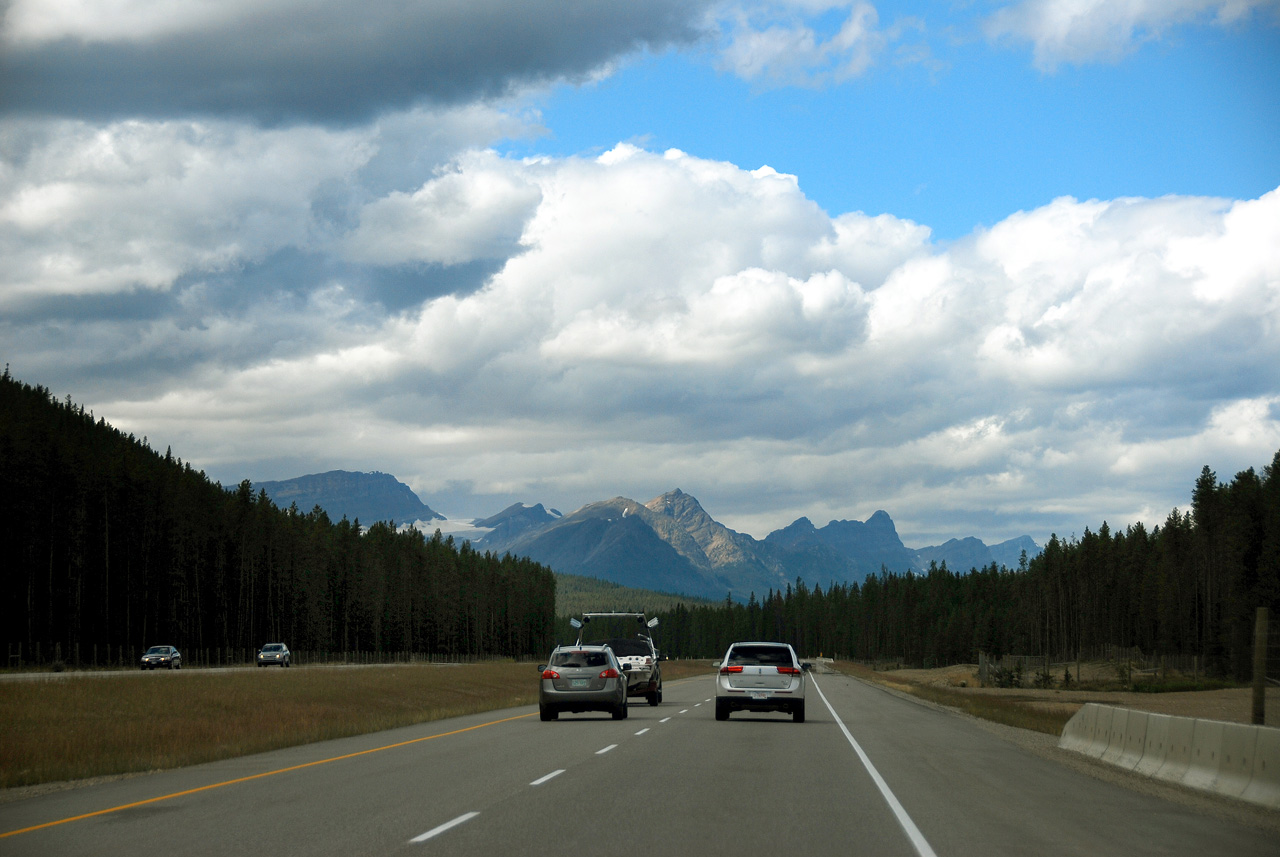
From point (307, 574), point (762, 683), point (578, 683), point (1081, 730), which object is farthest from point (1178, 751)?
point (307, 574)

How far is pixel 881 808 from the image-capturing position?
1272cm

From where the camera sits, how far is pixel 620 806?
12.6m

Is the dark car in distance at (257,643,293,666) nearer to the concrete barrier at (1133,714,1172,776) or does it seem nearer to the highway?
the highway

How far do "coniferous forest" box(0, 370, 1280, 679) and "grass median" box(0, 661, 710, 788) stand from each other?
42.8 meters

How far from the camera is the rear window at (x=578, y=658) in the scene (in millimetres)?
28625

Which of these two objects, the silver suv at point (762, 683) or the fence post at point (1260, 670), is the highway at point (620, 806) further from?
the silver suv at point (762, 683)

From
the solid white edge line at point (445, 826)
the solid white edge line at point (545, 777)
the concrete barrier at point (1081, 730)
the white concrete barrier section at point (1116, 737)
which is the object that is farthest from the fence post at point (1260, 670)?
the solid white edge line at point (445, 826)

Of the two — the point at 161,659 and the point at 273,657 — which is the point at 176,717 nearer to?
the point at 161,659

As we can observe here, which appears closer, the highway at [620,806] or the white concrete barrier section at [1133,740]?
the highway at [620,806]

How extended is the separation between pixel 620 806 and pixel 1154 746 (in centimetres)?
969

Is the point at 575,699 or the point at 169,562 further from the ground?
the point at 169,562

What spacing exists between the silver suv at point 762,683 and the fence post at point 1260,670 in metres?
13.2

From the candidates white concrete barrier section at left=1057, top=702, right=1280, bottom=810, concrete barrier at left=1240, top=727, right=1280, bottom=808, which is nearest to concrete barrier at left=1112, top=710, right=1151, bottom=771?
white concrete barrier section at left=1057, top=702, right=1280, bottom=810

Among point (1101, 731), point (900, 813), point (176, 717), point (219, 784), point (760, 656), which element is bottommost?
point (176, 717)
